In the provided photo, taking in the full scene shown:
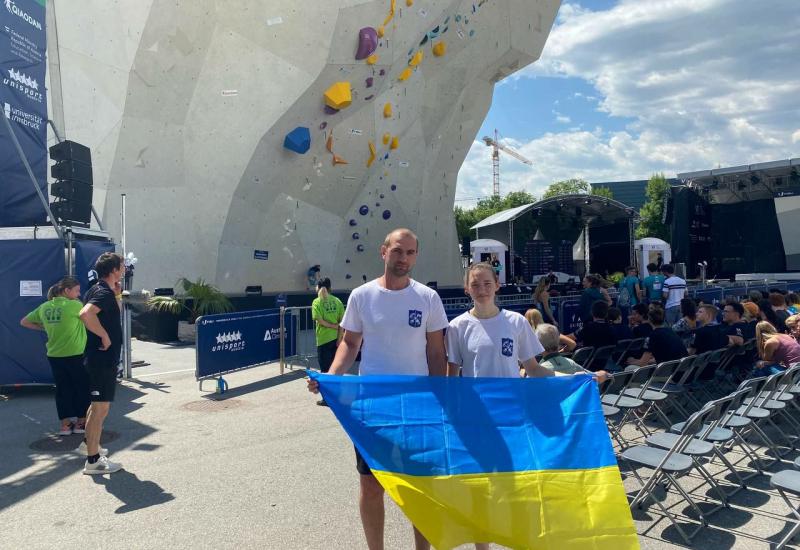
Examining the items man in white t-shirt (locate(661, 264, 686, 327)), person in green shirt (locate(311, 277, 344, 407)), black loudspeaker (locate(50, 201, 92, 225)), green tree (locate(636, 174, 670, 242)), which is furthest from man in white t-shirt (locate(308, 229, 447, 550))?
green tree (locate(636, 174, 670, 242))

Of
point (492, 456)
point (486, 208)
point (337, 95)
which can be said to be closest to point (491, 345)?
point (492, 456)

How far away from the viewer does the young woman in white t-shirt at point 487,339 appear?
373 cm

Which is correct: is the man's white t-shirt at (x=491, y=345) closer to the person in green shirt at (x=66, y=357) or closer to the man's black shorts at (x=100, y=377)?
the man's black shorts at (x=100, y=377)

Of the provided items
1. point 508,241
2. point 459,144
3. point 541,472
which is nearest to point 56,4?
point 459,144

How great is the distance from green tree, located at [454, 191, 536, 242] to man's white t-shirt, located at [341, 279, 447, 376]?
7472cm

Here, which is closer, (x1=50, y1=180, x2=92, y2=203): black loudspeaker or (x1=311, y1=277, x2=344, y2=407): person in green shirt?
(x1=311, y1=277, x2=344, y2=407): person in green shirt

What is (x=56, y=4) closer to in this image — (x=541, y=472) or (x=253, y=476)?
(x=253, y=476)

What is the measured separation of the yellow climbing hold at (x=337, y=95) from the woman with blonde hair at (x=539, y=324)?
12.2 metres

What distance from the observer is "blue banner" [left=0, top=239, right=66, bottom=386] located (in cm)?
918

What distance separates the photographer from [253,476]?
5457mm

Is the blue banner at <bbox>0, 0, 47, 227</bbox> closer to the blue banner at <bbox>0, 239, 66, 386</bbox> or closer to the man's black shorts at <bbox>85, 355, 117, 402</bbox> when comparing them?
the blue banner at <bbox>0, 239, 66, 386</bbox>

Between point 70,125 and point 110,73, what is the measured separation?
5.79 feet

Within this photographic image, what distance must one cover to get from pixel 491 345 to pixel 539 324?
8.43ft

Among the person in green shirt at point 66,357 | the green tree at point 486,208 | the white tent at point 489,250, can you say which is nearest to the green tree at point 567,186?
the green tree at point 486,208
